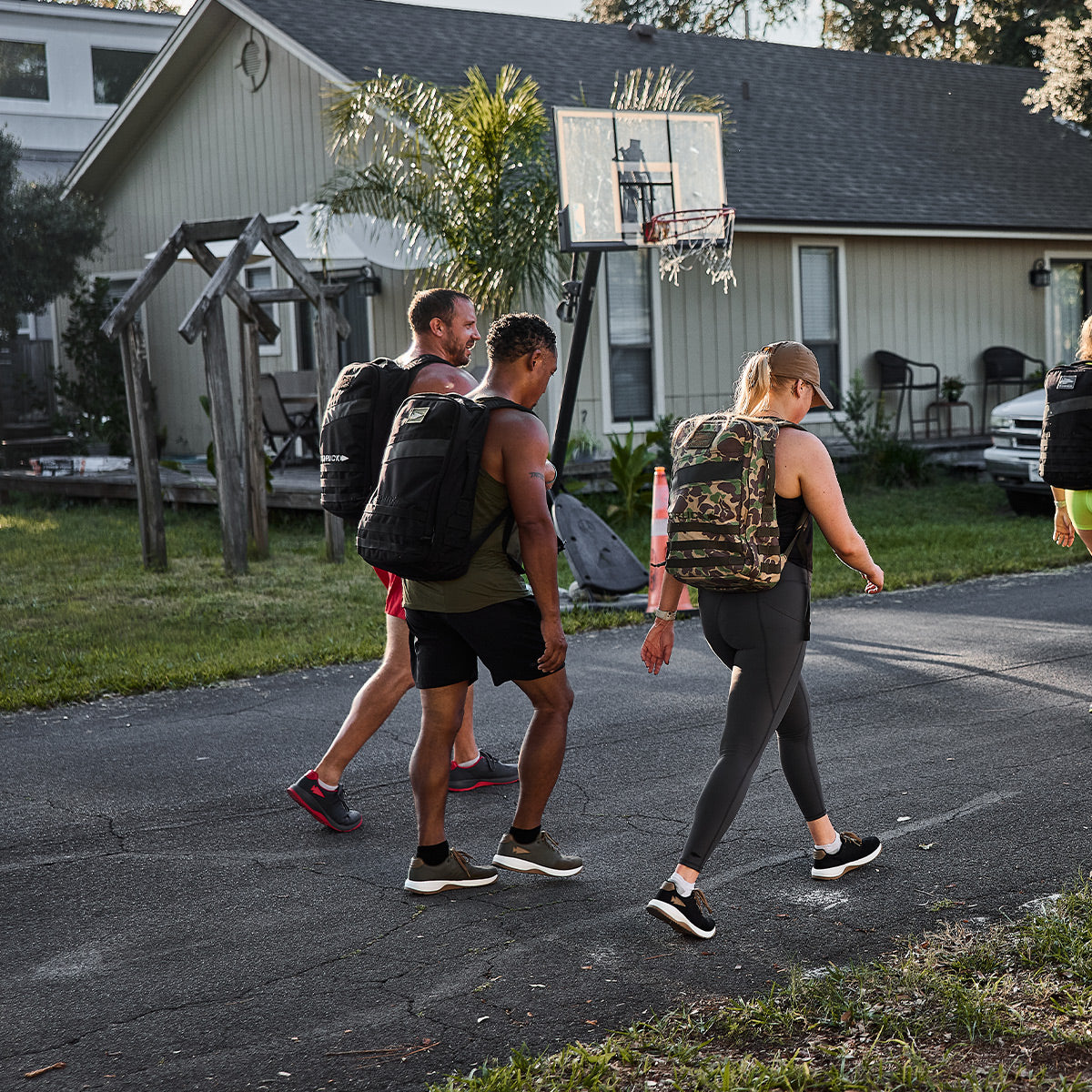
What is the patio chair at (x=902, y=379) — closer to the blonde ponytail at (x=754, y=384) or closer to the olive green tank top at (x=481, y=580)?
the blonde ponytail at (x=754, y=384)

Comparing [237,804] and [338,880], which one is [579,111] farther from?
[338,880]

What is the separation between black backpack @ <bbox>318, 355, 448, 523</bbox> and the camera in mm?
5203

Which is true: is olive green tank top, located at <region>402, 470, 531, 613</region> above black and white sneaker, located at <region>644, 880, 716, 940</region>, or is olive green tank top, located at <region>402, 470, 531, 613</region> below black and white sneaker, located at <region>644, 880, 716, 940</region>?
above

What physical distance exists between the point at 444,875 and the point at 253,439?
833cm

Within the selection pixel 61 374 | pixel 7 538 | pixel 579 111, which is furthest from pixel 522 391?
pixel 61 374

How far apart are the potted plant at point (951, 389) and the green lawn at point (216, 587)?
97.9 inches

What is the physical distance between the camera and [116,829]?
5.39 m

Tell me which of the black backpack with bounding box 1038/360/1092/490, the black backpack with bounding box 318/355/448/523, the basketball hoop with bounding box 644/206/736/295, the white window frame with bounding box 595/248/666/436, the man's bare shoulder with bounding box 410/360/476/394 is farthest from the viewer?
the white window frame with bounding box 595/248/666/436

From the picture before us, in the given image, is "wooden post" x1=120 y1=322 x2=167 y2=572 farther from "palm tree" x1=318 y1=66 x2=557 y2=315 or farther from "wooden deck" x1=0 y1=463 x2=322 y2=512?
"palm tree" x1=318 y1=66 x2=557 y2=315

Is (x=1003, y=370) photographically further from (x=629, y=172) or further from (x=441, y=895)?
(x=441, y=895)

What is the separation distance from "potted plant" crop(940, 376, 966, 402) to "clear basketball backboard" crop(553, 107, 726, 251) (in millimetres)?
8454

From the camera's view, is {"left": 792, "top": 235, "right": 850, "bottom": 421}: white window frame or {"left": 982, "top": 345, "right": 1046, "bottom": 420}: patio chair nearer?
{"left": 792, "top": 235, "right": 850, "bottom": 421}: white window frame

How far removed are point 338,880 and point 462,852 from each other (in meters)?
0.45

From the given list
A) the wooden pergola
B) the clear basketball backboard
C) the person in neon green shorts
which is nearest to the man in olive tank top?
the person in neon green shorts
